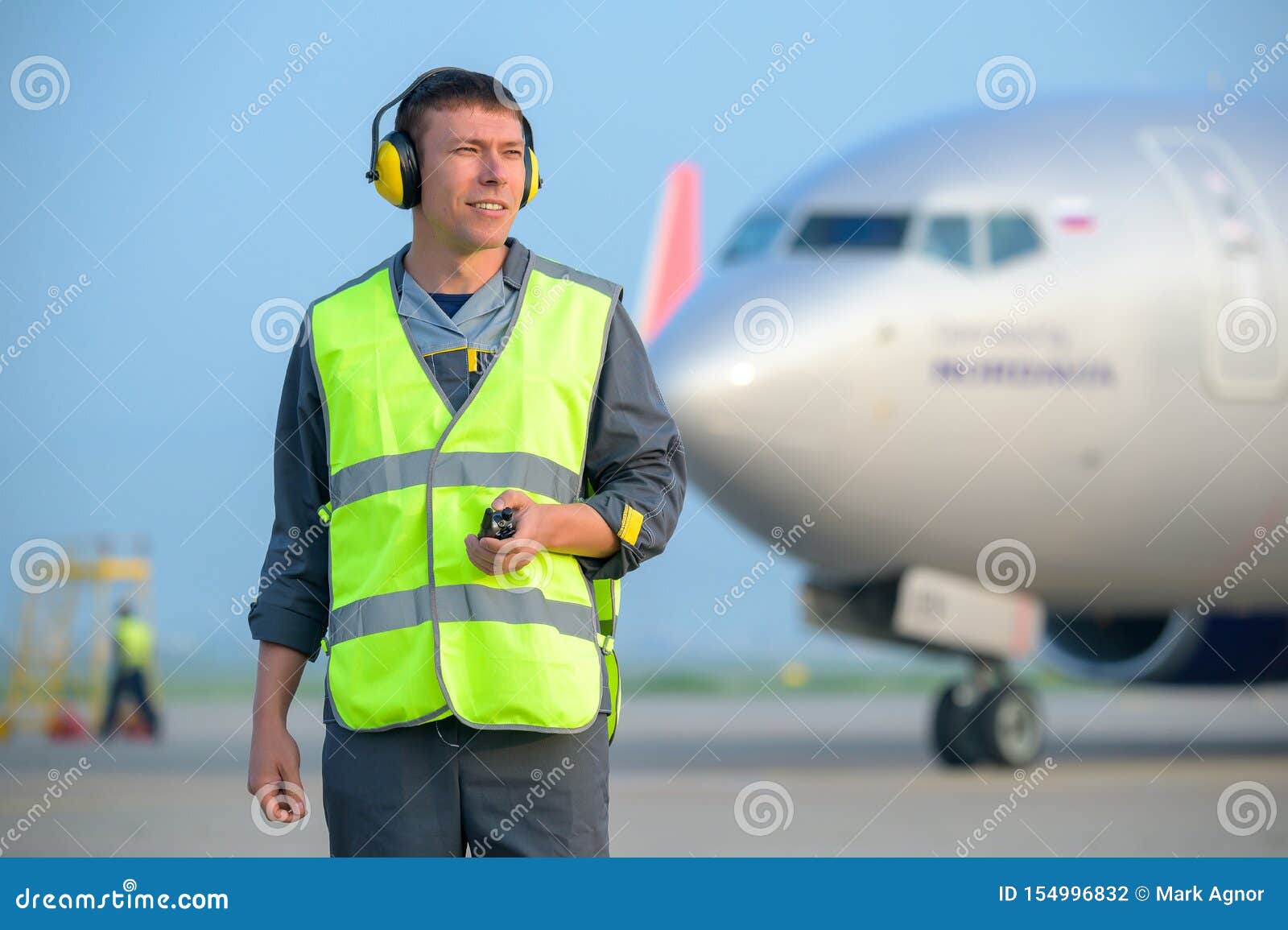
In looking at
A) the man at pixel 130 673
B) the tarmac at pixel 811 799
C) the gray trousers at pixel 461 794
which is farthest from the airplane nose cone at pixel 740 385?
the man at pixel 130 673

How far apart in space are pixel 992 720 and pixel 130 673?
30.1ft

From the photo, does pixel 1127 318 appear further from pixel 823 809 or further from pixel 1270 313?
pixel 823 809

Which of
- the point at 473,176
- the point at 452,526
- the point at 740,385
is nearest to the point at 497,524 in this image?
the point at 452,526

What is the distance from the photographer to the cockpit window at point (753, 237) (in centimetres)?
833

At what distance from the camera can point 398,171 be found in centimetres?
221

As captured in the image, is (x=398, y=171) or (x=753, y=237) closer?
(x=398, y=171)

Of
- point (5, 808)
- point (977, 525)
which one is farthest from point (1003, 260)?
point (5, 808)

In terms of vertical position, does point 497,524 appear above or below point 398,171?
below

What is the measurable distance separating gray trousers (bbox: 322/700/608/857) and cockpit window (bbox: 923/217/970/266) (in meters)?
6.21

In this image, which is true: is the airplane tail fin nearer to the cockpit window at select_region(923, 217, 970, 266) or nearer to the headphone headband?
the cockpit window at select_region(923, 217, 970, 266)

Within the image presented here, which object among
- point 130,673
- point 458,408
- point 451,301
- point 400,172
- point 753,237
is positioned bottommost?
point 130,673

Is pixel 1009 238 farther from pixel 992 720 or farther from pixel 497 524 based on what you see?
pixel 497 524

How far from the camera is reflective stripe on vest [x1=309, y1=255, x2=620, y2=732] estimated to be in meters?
2.05

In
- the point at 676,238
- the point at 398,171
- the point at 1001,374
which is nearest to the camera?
the point at 398,171
